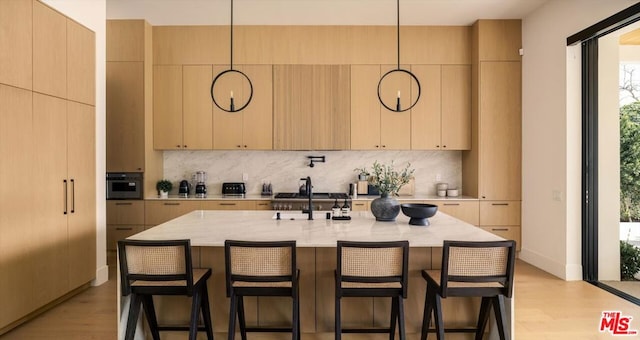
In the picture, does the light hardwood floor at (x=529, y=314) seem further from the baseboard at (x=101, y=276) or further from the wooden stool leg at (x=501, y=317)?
the wooden stool leg at (x=501, y=317)

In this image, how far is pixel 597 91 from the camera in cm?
442

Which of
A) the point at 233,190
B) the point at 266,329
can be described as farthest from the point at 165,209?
the point at 266,329

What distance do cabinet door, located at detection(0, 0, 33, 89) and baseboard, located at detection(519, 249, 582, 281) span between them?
5634 mm

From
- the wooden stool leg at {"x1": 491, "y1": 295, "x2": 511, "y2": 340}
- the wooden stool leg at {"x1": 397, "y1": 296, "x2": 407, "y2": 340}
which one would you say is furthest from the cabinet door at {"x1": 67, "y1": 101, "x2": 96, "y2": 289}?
the wooden stool leg at {"x1": 491, "y1": 295, "x2": 511, "y2": 340}

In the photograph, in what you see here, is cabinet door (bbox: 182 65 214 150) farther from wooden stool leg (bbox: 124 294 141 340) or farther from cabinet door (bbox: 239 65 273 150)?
wooden stool leg (bbox: 124 294 141 340)

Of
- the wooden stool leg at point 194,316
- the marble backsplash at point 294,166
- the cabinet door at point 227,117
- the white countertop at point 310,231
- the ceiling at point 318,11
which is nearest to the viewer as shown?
the wooden stool leg at point 194,316

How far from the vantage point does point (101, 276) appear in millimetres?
4398

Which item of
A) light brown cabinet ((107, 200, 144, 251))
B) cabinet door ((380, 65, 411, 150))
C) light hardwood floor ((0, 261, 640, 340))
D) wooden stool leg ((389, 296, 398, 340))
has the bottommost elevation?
A: light hardwood floor ((0, 261, 640, 340))

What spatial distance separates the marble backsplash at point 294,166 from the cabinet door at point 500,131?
0.67m

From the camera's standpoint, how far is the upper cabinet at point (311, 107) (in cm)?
570

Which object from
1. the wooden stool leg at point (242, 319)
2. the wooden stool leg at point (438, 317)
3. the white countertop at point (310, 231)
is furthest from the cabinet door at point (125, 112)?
the wooden stool leg at point (438, 317)

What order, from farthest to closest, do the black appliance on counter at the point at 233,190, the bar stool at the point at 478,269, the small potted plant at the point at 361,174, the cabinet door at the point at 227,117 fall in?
1. the small potted plant at the point at 361,174
2. the black appliance on counter at the point at 233,190
3. the cabinet door at the point at 227,117
4. the bar stool at the point at 478,269

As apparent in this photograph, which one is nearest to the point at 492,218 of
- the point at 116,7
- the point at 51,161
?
the point at 51,161

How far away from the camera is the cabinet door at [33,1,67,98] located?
3432mm
